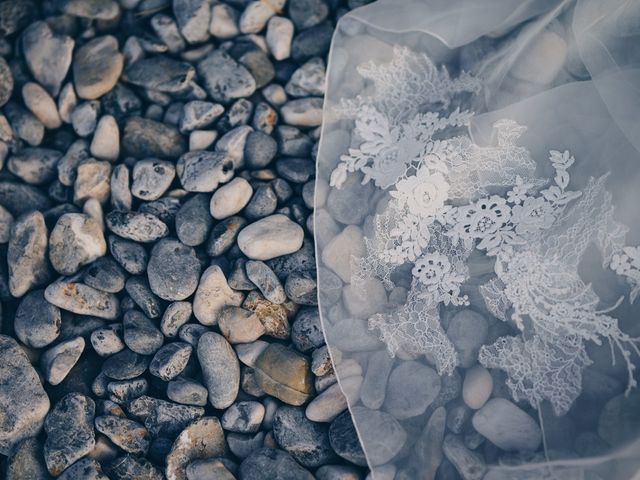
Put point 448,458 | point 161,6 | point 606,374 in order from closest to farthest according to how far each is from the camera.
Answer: point 606,374, point 448,458, point 161,6

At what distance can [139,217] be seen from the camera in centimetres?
211

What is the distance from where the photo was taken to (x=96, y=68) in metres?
2.36

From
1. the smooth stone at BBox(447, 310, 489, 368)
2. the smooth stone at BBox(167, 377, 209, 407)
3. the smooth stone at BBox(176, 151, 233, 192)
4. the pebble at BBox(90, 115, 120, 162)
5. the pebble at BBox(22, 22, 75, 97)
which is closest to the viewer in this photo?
the smooth stone at BBox(447, 310, 489, 368)

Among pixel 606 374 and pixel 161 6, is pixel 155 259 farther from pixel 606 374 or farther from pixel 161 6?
pixel 606 374

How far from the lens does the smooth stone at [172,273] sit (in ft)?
6.68

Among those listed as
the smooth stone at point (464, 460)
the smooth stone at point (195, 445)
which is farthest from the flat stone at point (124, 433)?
the smooth stone at point (464, 460)

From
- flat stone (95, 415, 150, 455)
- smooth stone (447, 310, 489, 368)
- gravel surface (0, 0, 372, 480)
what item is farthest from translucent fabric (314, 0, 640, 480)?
flat stone (95, 415, 150, 455)

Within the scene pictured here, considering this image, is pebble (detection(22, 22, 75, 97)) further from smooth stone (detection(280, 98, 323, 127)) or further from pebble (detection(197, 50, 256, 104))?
smooth stone (detection(280, 98, 323, 127))

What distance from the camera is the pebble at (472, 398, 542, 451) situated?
165 cm

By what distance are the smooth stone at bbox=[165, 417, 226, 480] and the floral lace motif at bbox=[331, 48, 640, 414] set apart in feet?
2.23

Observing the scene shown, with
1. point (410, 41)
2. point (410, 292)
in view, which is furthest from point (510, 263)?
point (410, 41)

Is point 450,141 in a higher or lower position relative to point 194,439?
higher

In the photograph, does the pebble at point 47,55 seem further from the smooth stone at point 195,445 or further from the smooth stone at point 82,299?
the smooth stone at point 195,445

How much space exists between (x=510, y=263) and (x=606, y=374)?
41cm
